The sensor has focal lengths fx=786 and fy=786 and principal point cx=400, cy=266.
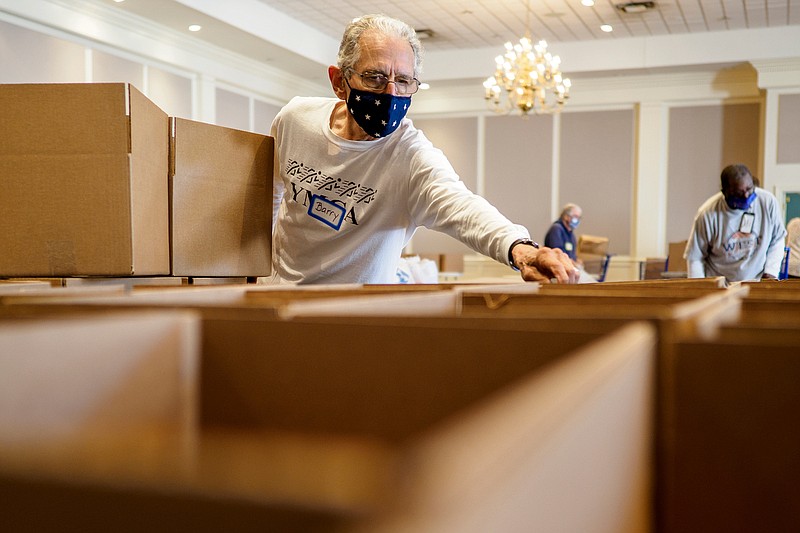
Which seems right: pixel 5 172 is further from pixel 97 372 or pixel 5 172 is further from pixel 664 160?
pixel 664 160

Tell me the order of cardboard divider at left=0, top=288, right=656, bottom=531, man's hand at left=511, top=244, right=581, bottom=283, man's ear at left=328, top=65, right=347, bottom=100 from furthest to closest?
man's ear at left=328, top=65, right=347, bottom=100 → man's hand at left=511, top=244, right=581, bottom=283 → cardboard divider at left=0, top=288, right=656, bottom=531

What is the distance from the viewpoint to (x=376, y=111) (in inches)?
70.2

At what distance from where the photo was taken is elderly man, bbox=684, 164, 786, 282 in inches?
173

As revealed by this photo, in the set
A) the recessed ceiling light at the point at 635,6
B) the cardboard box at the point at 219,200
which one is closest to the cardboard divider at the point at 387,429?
the cardboard box at the point at 219,200

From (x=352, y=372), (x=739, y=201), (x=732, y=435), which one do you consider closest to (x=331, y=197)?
(x=352, y=372)

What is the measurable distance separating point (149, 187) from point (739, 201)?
12.1 ft

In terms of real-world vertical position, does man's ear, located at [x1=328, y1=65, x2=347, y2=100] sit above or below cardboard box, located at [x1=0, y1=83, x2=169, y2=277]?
above

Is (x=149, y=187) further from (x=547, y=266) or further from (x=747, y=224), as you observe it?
(x=747, y=224)

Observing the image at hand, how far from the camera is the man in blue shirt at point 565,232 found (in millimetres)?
7281

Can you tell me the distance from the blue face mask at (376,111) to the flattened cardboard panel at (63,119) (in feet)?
1.82

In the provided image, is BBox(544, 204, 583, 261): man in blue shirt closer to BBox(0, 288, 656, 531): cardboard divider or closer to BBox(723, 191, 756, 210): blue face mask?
BBox(723, 191, 756, 210): blue face mask

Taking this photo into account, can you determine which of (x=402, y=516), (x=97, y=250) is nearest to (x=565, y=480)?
(x=402, y=516)

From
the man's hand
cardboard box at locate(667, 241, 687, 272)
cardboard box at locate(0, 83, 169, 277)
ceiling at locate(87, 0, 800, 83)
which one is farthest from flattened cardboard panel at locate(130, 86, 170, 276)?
cardboard box at locate(667, 241, 687, 272)

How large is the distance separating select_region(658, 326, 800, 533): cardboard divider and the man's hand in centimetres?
90
